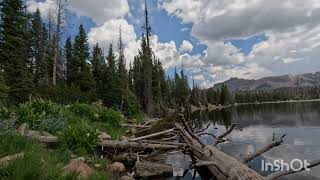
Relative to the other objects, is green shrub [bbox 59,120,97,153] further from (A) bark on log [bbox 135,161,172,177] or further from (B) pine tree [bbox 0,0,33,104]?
(B) pine tree [bbox 0,0,33,104]

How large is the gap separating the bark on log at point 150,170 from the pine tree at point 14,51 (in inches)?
921

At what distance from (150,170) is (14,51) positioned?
1132 inches

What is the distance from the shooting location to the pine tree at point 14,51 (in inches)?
1297

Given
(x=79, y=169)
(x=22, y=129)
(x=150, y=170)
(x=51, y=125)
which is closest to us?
(x=79, y=169)

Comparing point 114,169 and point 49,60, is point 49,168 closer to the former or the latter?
point 114,169

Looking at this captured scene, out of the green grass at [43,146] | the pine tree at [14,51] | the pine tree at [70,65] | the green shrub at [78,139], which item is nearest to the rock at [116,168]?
the green grass at [43,146]

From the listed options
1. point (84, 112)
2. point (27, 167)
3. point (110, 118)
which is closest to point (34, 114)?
point (84, 112)

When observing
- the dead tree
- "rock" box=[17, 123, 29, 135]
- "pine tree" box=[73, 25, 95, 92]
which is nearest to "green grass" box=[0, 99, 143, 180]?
"rock" box=[17, 123, 29, 135]

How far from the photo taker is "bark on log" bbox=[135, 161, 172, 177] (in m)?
11.6

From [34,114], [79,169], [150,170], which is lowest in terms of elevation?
[150,170]

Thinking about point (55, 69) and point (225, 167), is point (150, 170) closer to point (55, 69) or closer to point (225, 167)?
point (225, 167)

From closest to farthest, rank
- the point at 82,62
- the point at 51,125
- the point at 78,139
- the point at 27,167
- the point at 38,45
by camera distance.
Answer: the point at 27,167, the point at 78,139, the point at 51,125, the point at 82,62, the point at 38,45

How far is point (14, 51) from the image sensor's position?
3569cm

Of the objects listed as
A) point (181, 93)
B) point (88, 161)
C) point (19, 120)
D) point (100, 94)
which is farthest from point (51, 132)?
point (181, 93)
